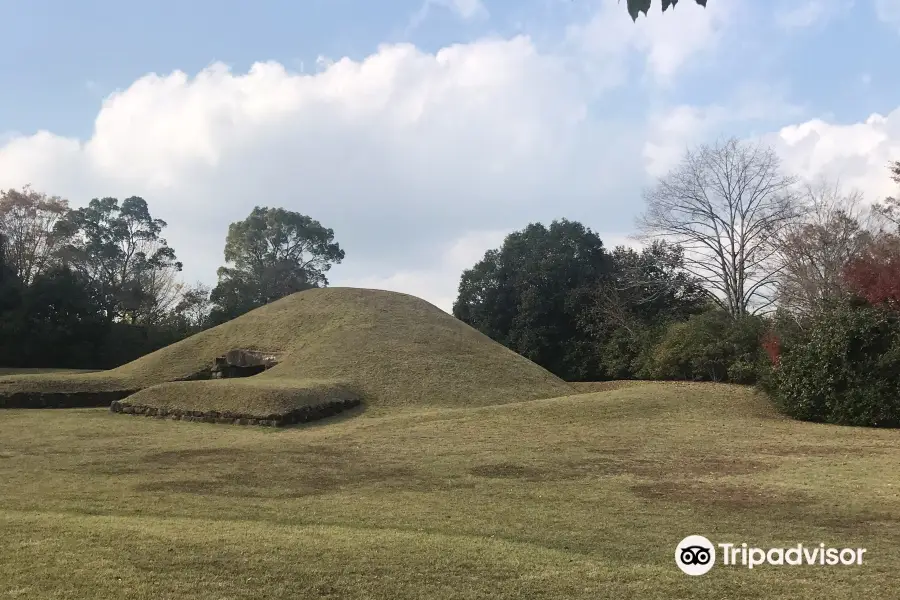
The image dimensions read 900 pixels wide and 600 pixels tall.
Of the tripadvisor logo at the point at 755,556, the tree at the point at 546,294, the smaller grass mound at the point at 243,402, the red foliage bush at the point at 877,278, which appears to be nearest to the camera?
the tripadvisor logo at the point at 755,556

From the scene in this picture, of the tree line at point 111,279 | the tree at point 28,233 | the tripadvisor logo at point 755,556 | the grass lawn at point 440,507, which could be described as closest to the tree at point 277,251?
the tree line at point 111,279

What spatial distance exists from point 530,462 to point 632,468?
1.47 metres

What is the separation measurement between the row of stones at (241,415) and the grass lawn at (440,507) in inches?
34.2

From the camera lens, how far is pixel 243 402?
53.2ft

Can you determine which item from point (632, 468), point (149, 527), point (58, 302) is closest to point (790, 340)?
point (632, 468)

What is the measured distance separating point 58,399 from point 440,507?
1535 centimetres

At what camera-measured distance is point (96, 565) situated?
4.82 m

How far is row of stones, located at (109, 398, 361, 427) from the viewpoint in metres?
15.3

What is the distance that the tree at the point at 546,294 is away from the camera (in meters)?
30.8

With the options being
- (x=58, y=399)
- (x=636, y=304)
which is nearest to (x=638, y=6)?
(x=58, y=399)

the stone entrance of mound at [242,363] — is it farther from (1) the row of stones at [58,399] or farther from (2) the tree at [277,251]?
(2) the tree at [277,251]

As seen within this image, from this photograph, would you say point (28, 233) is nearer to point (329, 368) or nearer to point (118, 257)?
point (118, 257)

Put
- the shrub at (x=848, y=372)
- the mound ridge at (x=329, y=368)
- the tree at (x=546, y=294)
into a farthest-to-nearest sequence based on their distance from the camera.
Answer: the tree at (x=546, y=294) → the mound ridge at (x=329, y=368) → the shrub at (x=848, y=372)

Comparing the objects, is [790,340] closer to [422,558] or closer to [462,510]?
[462,510]
